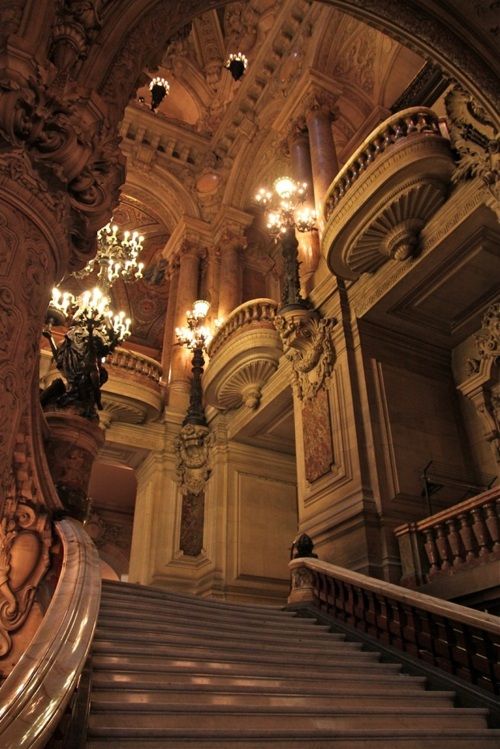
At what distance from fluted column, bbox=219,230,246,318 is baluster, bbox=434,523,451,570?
30.4 ft

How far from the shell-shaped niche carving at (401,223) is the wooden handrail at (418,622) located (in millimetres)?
4648

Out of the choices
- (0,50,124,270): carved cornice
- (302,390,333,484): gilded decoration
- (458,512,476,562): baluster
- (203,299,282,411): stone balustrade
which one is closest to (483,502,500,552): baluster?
(458,512,476,562): baluster

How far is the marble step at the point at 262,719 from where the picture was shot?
2.77m

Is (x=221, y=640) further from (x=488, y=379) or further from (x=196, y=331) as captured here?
(x=196, y=331)

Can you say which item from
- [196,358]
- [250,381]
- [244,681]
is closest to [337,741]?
[244,681]

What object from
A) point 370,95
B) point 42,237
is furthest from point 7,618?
point 370,95

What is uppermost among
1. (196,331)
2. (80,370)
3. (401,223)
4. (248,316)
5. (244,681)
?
(196,331)

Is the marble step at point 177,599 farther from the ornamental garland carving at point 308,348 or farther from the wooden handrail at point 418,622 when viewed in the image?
the ornamental garland carving at point 308,348

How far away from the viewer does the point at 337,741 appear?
2996mm

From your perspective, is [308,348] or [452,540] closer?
[452,540]

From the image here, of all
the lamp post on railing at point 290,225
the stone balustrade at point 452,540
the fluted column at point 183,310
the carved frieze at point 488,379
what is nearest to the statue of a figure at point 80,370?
the lamp post on railing at point 290,225

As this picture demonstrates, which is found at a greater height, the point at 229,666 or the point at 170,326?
the point at 170,326

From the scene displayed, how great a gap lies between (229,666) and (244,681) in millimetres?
314

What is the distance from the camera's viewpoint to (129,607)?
5168 mm
